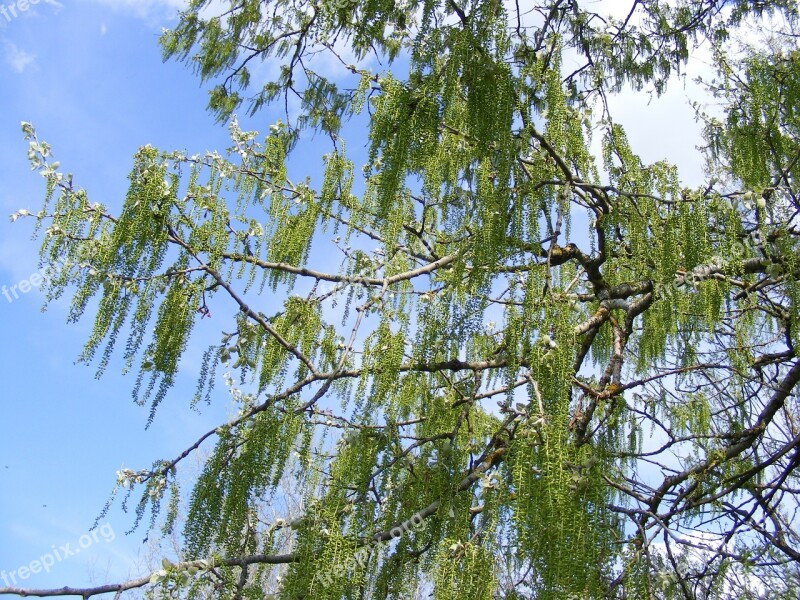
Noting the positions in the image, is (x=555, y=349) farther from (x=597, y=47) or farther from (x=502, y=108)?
(x=597, y=47)

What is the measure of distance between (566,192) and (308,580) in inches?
63.2

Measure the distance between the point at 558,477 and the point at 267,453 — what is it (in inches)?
38.4

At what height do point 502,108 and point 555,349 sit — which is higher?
point 502,108

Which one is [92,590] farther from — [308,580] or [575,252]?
[575,252]

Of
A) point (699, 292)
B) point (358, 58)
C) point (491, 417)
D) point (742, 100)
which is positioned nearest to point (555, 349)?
point (699, 292)

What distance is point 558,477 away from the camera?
4.85 ft

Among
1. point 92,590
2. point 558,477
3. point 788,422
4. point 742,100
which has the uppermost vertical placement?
point 742,100

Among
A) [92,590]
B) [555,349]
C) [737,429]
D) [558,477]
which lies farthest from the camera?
[737,429]

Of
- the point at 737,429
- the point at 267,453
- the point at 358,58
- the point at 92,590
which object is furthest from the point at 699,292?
the point at 92,590

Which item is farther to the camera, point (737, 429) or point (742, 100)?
point (742, 100)

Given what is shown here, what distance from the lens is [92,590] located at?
1.97 m

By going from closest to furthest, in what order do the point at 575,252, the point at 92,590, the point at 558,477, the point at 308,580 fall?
the point at 558,477 < the point at 308,580 < the point at 92,590 < the point at 575,252

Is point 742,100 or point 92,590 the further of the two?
point 742,100

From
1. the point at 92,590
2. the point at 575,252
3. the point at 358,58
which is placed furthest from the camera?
the point at 358,58
